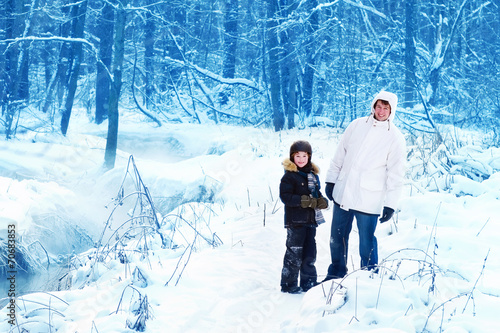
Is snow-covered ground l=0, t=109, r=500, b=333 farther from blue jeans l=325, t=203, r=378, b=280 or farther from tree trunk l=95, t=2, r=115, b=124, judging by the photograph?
tree trunk l=95, t=2, r=115, b=124

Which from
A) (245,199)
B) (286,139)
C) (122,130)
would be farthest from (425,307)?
(122,130)

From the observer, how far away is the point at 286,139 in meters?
15.4

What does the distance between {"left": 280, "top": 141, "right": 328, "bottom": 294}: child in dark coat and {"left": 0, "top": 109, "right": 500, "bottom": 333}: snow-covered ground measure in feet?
0.75

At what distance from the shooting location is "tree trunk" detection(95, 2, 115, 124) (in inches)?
870

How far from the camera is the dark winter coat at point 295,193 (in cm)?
457

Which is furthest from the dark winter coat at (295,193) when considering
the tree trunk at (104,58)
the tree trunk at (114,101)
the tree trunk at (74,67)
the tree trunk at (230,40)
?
the tree trunk at (230,40)

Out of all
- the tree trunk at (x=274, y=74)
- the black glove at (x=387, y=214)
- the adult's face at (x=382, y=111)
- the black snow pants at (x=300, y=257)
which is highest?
the tree trunk at (x=274, y=74)

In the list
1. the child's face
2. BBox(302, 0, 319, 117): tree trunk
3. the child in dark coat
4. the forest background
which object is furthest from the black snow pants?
BBox(302, 0, 319, 117): tree trunk

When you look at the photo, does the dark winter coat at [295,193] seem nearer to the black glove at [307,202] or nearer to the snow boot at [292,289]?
the black glove at [307,202]

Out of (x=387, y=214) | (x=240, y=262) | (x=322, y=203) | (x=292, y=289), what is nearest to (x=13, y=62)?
(x=240, y=262)

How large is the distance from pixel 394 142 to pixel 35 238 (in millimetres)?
6609

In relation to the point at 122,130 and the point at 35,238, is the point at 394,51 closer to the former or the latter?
the point at 122,130

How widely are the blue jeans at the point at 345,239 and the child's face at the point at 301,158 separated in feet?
1.60

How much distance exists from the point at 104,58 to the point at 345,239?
19.6m
